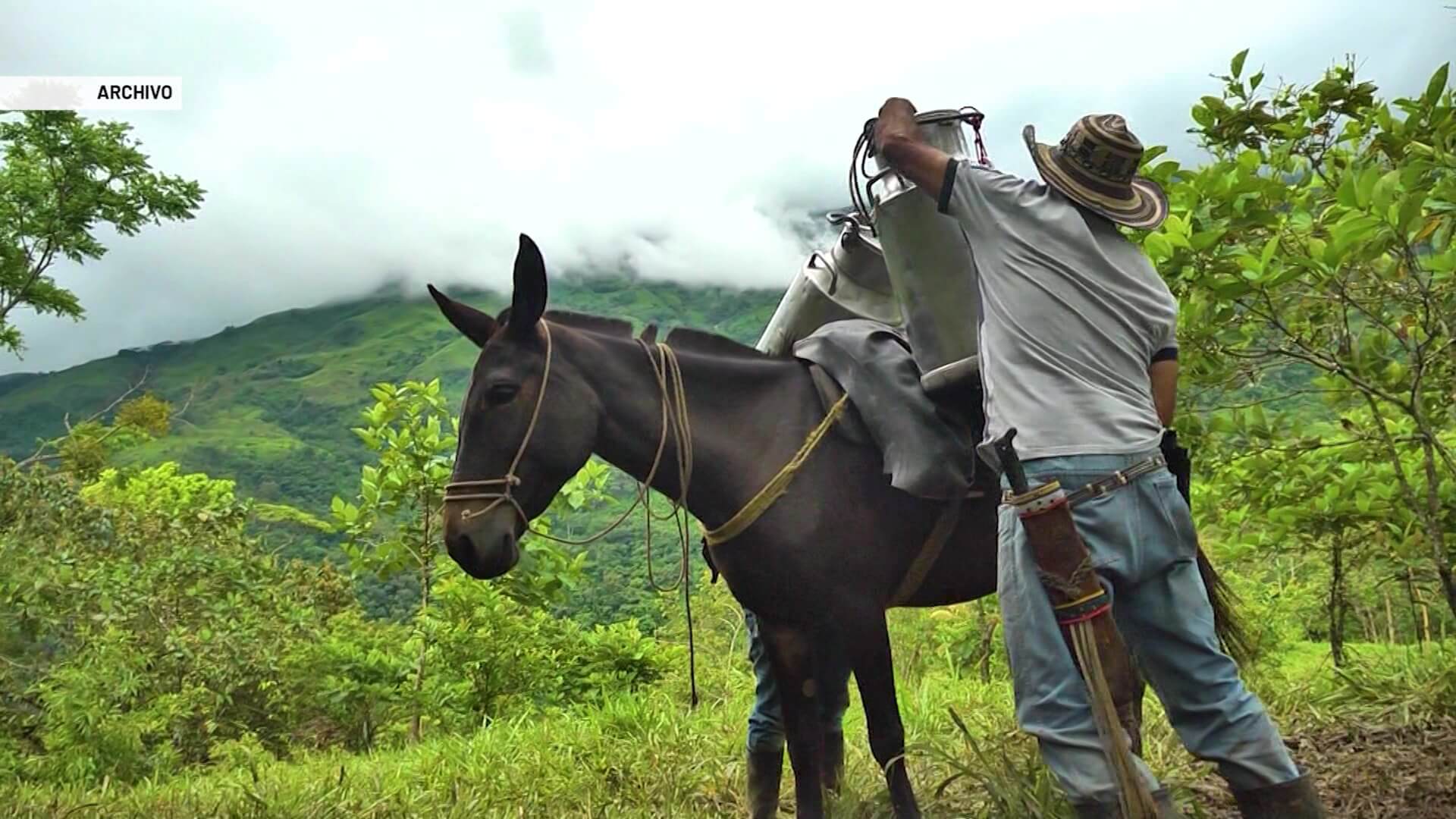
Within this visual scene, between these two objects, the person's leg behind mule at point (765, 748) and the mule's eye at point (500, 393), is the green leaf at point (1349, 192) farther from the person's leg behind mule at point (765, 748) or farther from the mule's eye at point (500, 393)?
the mule's eye at point (500, 393)

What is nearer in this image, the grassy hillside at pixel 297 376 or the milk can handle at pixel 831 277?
the milk can handle at pixel 831 277

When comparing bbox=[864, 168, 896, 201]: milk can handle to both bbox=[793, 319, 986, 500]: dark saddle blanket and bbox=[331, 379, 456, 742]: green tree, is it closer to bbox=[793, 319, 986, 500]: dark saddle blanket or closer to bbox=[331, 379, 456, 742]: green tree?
bbox=[793, 319, 986, 500]: dark saddle blanket

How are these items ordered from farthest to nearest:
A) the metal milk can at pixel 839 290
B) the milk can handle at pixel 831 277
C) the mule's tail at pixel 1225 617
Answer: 1. the milk can handle at pixel 831 277
2. the metal milk can at pixel 839 290
3. the mule's tail at pixel 1225 617

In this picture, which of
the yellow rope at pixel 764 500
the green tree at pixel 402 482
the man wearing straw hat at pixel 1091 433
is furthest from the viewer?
the green tree at pixel 402 482

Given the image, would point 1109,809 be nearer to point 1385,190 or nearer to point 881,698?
point 881,698

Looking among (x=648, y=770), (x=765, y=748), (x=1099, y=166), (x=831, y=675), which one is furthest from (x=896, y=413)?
(x=648, y=770)

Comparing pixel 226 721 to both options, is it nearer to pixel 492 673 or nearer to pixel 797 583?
pixel 492 673

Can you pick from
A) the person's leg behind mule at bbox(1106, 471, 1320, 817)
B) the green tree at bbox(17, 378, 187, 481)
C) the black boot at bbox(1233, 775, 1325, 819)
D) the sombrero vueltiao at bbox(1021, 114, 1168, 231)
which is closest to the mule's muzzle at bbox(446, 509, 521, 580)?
the person's leg behind mule at bbox(1106, 471, 1320, 817)

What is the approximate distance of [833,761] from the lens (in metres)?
3.81

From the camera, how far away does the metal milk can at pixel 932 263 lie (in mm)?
3176

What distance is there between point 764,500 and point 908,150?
1.15m

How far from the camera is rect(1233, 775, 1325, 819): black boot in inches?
96.3

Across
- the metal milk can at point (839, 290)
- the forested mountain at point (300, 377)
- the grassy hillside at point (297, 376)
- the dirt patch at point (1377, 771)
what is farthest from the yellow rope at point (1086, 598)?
the grassy hillside at point (297, 376)

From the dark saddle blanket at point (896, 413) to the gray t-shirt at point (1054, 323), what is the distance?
17.8 inches
